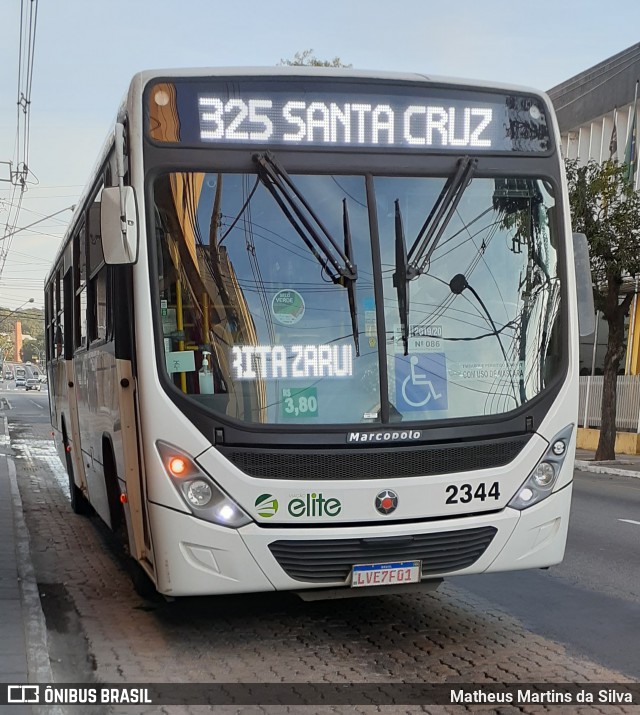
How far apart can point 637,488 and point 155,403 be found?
1274cm

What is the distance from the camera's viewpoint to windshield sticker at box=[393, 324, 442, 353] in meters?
5.50

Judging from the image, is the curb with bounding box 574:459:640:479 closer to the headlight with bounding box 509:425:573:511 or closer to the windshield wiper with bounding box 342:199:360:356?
the headlight with bounding box 509:425:573:511

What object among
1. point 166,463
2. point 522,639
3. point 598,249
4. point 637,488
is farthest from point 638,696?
point 598,249

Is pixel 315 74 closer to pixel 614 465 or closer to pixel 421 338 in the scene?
pixel 421 338

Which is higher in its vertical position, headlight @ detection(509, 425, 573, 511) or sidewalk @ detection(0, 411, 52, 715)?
headlight @ detection(509, 425, 573, 511)

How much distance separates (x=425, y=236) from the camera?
18.4ft

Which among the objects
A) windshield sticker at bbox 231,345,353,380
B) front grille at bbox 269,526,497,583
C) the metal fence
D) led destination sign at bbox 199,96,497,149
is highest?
led destination sign at bbox 199,96,497,149

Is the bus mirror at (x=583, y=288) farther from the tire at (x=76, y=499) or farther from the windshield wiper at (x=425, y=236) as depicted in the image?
the tire at (x=76, y=499)

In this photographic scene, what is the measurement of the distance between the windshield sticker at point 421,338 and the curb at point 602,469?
14.3 metres

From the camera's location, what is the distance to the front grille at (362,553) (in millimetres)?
5285

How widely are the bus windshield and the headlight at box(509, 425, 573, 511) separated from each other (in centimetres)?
40

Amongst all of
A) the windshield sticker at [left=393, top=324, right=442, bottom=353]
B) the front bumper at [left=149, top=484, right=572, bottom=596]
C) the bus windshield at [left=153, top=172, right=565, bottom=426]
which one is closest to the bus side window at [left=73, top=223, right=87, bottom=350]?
the bus windshield at [left=153, top=172, right=565, bottom=426]

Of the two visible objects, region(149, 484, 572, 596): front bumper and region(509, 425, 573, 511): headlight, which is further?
region(509, 425, 573, 511): headlight

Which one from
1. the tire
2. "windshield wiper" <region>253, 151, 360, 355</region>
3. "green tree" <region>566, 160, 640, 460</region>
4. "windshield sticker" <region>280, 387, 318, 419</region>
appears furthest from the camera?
"green tree" <region>566, 160, 640, 460</region>
